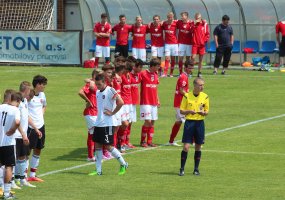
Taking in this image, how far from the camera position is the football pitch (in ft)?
52.9

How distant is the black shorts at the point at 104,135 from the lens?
17.4 meters

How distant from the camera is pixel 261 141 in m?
22.2

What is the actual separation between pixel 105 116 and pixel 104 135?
0.37m

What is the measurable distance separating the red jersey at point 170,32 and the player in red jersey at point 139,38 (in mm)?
776

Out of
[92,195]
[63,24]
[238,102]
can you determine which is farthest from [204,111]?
[63,24]

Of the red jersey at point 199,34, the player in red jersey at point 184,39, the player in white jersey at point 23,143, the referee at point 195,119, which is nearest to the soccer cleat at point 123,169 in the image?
the referee at point 195,119

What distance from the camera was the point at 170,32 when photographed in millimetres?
35688

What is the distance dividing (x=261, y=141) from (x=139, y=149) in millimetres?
3064

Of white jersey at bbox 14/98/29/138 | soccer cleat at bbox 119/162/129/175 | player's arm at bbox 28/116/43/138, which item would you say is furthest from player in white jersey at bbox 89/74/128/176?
white jersey at bbox 14/98/29/138

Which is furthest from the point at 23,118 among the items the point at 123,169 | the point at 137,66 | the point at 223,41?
the point at 223,41

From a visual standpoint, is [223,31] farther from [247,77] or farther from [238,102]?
[238,102]

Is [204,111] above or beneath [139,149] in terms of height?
above

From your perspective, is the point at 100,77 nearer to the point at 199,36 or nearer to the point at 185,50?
the point at 199,36

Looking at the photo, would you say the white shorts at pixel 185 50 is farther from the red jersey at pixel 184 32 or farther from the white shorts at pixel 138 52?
the white shorts at pixel 138 52
